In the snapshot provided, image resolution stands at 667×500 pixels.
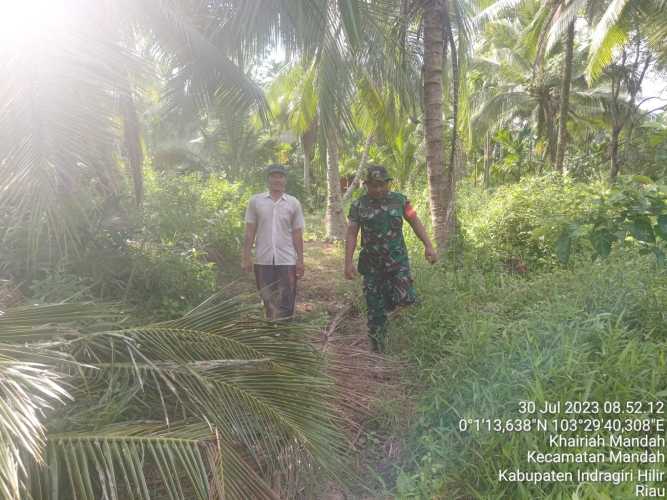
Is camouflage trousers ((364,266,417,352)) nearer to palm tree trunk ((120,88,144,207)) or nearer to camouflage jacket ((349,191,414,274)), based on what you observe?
camouflage jacket ((349,191,414,274))

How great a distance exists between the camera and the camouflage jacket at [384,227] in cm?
367

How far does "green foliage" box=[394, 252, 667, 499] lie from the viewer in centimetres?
208

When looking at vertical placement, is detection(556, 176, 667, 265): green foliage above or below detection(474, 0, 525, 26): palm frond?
below

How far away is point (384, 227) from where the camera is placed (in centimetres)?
367

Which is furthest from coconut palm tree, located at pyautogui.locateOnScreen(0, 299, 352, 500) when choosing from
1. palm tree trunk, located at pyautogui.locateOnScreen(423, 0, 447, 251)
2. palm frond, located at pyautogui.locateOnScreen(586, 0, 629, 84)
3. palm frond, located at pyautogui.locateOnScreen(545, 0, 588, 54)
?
palm frond, located at pyautogui.locateOnScreen(545, 0, 588, 54)

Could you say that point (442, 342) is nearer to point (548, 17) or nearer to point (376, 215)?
point (376, 215)

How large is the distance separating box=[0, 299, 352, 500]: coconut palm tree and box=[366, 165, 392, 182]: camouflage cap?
1.55m

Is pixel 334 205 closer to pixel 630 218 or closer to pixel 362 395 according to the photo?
pixel 362 395

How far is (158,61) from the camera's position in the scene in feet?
15.7

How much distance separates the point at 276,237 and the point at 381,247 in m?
0.92

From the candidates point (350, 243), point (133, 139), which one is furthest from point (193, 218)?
point (350, 243)

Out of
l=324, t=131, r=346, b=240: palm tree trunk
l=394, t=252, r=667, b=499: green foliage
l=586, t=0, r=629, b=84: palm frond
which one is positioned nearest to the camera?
l=394, t=252, r=667, b=499: green foliage

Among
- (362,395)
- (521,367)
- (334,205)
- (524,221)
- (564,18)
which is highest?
(564,18)

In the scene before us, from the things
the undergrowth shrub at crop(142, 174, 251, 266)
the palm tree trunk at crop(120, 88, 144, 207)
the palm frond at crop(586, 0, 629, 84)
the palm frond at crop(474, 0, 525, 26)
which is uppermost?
the palm frond at crop(474, 0, 525, 26)
